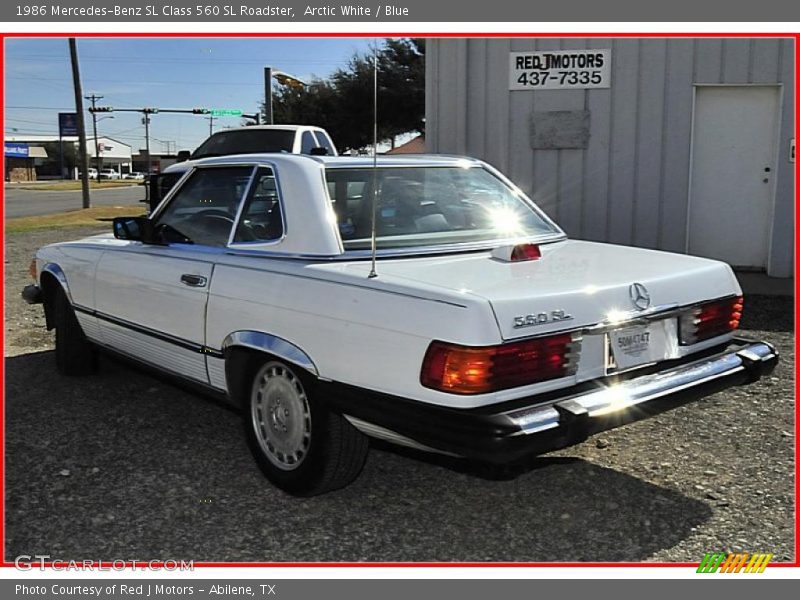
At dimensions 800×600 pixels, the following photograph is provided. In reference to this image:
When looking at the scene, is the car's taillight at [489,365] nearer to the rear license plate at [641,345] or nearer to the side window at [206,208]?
the rear license plate at [641,345]

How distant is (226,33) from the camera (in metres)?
4.70

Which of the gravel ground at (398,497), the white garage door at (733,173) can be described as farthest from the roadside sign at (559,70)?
the gravel ground at (398,497)

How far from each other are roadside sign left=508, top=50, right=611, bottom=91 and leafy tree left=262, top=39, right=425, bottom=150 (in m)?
17.5

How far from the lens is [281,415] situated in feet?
12.1

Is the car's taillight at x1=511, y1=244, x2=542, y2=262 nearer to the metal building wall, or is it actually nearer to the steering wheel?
the steering wheel

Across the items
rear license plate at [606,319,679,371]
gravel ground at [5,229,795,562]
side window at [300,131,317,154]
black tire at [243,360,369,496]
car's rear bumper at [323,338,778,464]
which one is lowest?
gravel ground at [5,229,795,562]

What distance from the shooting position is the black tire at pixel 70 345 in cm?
550

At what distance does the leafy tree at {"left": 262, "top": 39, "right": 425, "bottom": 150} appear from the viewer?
27.4m

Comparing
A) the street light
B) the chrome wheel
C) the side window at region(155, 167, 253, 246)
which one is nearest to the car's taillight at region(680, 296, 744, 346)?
the chrome wheel

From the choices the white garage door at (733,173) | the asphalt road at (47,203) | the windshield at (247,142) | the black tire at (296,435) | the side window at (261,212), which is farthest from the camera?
the asphalt road at (47,203)

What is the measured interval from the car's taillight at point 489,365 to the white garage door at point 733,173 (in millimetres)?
7422

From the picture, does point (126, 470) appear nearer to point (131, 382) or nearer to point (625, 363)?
point (131, 382)

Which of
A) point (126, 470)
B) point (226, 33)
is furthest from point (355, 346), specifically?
point (226, 33)

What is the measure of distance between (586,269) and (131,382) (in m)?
3.43
